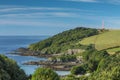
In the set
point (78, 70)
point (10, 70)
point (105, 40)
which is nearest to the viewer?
point (10, 70)

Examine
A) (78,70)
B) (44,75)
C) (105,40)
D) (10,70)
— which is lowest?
(44,75)

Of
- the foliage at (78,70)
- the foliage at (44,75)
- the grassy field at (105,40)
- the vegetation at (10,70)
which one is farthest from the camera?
the grassy field at (105,40)

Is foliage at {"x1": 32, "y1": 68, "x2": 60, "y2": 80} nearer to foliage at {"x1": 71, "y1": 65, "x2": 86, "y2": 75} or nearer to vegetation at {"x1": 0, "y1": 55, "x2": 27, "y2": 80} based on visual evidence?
vegetation at {"x1": 0, "y1": 55, "x2": 27, "y2": 80}

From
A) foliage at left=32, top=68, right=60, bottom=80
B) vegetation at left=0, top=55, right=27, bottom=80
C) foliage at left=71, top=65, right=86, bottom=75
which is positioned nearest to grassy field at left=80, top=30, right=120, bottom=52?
foliage at left=71, top=65, right=86, bottom=75

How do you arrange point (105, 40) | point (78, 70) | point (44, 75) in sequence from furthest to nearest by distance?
point (105, 40) < point (78, 70) < point (44, 75)

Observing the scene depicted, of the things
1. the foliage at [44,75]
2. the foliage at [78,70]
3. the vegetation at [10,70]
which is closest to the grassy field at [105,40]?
the foliage at [78,70]

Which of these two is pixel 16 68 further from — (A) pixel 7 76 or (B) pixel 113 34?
(B) pixel 113 34

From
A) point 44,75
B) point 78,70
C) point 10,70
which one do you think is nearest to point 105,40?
point 78,70

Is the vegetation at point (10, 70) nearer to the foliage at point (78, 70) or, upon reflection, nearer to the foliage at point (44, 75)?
the foliage at point (44, 75)

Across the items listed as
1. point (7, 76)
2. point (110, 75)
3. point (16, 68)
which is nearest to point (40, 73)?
point (16, 68)

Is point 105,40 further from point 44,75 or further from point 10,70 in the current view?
point 10,70

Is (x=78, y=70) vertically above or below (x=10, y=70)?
below

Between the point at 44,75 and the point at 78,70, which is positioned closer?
the point at 44,75

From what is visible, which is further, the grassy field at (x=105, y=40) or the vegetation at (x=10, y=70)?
the grassy field at (x=105, y=40)
